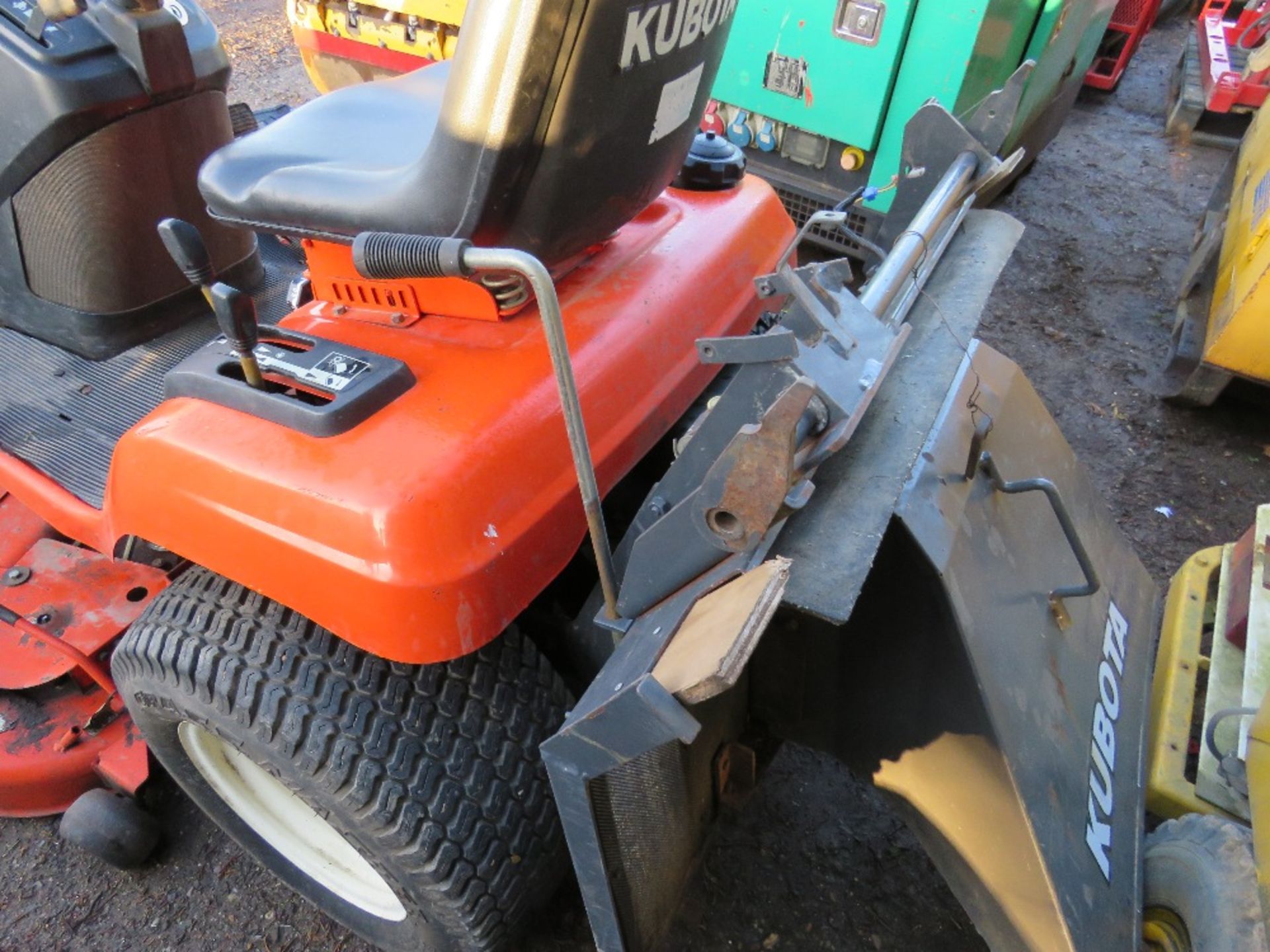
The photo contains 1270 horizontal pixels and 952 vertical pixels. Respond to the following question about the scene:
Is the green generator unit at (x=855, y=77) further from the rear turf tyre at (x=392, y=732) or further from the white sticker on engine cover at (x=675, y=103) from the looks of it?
the rear turf tyre at (x=392, y=732)

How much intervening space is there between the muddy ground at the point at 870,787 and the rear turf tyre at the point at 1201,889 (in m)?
0.39

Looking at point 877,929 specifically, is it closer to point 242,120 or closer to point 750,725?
point 750,725

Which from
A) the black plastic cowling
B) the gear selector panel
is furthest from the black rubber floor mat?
the black plastic cowling

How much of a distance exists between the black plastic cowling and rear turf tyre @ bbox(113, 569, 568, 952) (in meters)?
0.54

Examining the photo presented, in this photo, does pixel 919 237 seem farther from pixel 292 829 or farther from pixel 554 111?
pixel 292 829

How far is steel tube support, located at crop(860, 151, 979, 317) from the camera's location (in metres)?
1.20

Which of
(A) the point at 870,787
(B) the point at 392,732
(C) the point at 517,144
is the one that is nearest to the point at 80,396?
(B) the point at 392,732

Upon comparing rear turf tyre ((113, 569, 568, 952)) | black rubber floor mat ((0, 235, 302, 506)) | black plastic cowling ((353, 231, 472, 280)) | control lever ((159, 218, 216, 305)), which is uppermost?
black plastic cowling ((353, 231, 472, 280))

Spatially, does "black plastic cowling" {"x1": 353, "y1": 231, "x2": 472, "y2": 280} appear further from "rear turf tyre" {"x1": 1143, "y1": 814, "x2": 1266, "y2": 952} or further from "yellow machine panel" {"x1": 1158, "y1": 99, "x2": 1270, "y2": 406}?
"yellow machine panel" {"x1": 1158, "y1": 99, "x2": 1270, "y2": 406}

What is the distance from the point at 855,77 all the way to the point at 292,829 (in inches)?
100

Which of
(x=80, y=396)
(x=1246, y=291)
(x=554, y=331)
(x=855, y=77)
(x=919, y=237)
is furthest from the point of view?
(x=855, y=77)

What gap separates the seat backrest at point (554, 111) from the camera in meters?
1.01

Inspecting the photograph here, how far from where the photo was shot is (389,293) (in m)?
1.31

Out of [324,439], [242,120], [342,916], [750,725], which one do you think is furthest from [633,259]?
[242,120]
